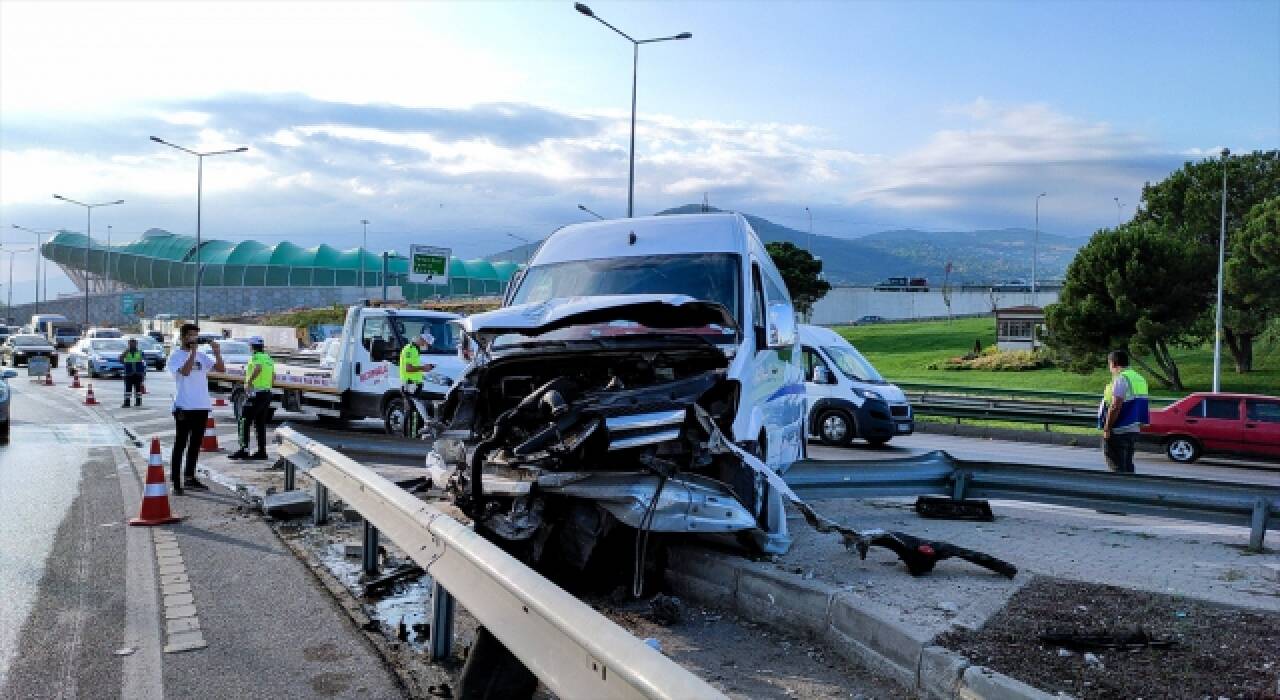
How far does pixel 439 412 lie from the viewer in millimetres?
7133

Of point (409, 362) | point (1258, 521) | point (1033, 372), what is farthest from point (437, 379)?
point (1033, 372)

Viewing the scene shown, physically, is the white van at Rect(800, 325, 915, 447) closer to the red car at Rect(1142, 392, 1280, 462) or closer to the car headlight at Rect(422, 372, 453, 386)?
the red car at Rect(1142, 392, 1280, 462)

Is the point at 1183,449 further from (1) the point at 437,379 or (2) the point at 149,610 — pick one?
(2) the point at 149,610

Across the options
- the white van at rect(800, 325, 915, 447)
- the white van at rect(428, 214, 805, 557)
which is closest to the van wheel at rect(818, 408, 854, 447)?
the white van at rect(800, 325, 915, 447)

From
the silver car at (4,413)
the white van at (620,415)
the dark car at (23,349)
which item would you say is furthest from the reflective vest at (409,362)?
the dark car at (23,349)

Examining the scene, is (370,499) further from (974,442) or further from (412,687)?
(974,442)

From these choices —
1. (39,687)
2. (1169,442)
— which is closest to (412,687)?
(39,687)

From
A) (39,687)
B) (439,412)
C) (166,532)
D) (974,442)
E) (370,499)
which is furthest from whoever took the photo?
(974,442)

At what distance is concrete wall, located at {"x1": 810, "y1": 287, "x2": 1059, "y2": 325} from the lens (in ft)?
326

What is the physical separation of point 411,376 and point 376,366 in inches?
57.1

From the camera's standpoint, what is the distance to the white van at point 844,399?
17688 millimetres

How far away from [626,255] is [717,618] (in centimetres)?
311

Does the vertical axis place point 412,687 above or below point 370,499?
below

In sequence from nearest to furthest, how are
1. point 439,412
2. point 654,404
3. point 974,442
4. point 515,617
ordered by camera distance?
point 515,617, point 654,404, point 439,412, point 974,442
